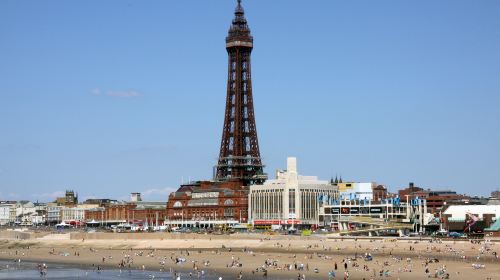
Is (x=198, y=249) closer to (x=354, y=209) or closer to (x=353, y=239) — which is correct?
(x=353, y=239)

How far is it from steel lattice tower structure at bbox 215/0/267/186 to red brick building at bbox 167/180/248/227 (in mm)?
3278

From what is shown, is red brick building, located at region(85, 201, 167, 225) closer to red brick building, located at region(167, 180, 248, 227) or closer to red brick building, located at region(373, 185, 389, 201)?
red brick building, located at region(167, 180, 248, 227)

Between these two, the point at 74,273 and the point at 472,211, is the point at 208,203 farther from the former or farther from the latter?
the point at 74,273

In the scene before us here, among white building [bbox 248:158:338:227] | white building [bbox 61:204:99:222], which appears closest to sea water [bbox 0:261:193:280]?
white building [bbox 248:158:338:227]

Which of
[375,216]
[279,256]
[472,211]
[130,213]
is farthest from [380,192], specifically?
[279,256]

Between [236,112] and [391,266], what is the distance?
83.8 m

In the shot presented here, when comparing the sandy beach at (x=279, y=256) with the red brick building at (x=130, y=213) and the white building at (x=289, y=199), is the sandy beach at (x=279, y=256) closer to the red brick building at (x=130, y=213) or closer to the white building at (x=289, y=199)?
the white building at (x=289, y=199)

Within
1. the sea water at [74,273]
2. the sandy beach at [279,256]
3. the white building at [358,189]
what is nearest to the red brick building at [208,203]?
the white building at [358,189]

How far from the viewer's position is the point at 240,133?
481 ft

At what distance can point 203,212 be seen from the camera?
143750 millimetres

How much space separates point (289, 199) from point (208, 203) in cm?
1752

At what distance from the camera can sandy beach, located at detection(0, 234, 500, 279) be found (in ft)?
204

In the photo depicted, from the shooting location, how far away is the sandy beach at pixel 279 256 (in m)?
62.2

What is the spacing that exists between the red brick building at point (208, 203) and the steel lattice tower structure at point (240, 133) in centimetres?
328
